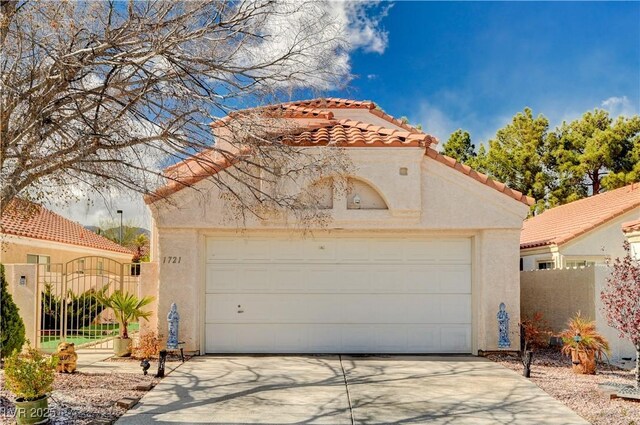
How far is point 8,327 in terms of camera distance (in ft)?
36.5

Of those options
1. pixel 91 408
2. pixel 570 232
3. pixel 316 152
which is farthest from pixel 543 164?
pixel 91 408

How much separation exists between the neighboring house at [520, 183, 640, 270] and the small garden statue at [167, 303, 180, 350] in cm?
1240

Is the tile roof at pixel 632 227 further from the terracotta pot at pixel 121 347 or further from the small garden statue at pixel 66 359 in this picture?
the small garden statue at pixel 66 359

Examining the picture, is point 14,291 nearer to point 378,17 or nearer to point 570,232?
point 378,17

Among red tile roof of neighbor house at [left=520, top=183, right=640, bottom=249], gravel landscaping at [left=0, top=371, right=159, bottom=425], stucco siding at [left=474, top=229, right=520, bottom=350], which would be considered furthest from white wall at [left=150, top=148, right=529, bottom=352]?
red tile roof of neighbor house at [left=520, top=183, right=640, bottom=249]

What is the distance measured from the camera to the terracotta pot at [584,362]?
10.6 metres

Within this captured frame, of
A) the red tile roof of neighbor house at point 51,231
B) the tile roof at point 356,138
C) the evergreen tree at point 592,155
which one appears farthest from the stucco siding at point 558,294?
the evergreen tree at point 592,155

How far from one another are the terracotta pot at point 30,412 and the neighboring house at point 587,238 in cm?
1579

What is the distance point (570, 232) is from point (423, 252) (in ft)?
27.4

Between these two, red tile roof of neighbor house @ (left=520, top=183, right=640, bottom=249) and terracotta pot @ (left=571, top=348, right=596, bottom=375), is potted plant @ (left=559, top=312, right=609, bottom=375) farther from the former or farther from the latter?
red tile roof of neighbor house @ (left=520, top=183, right=640, bottom=249)

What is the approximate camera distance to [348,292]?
1277cm

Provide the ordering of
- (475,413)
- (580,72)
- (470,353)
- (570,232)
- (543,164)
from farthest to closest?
(543,164)
(580,72)
(570,232)
(470,353)
(475,413)

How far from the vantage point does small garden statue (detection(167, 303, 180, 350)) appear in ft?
39.3

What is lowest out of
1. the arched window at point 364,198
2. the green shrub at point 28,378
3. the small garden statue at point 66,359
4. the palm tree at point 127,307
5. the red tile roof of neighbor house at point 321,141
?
the small garden statue at point 66,359
